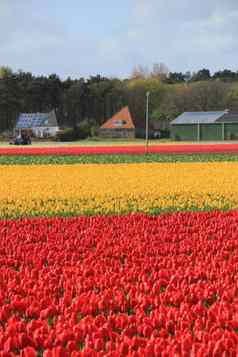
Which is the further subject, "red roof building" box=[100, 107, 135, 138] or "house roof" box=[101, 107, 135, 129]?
"house roof" box=[101, 107, 135, 129]

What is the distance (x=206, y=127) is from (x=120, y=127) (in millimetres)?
22039

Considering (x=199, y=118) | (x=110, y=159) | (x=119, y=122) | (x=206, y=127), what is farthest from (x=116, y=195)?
(x=119, y=122)

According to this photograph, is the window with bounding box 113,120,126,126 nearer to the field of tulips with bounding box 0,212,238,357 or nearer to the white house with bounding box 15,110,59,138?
the white house with bounding box 15,110,59,138

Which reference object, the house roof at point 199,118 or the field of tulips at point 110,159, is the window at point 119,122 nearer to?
the house roof at point 199,118

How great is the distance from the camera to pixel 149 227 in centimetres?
1188

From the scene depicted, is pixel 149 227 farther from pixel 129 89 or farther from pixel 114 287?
pixel 129 89

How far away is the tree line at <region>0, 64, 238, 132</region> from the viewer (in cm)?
12631

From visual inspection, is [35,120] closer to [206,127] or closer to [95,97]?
[95,97]

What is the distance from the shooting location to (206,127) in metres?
96.4

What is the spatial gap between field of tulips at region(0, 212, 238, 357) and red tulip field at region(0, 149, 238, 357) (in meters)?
0.01

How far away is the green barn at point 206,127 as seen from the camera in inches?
3755

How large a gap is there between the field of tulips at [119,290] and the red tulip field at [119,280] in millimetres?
14

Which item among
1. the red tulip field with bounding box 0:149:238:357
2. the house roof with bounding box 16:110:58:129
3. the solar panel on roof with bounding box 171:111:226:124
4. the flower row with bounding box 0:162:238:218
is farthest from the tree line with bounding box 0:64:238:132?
the red tulip field with bounding box 0:149:238:357

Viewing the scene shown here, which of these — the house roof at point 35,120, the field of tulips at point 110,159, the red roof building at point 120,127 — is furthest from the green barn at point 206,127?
the field of tulips at point 110,159
